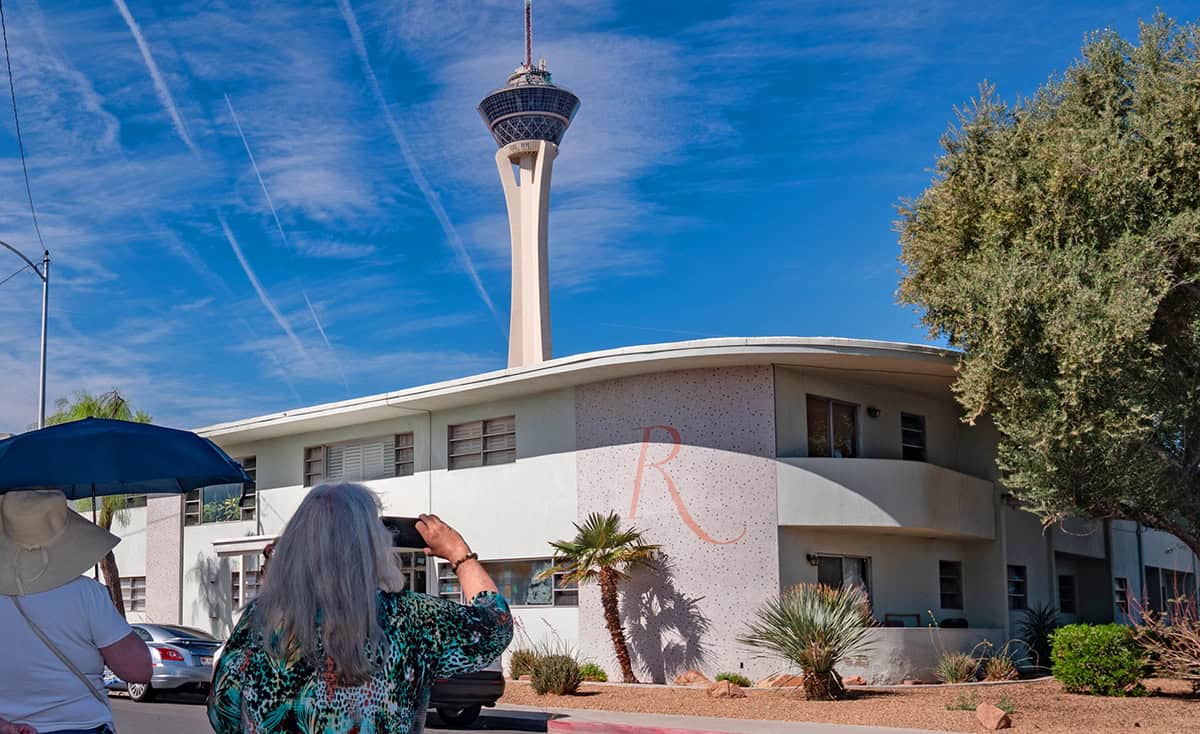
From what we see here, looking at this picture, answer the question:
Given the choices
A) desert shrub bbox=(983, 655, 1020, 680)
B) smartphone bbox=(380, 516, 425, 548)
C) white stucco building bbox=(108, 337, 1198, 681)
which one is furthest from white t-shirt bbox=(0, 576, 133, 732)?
desert shrub bbox=(983, 655, 1020, 680)

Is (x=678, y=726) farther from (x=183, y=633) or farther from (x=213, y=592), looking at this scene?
(x=213, y=592)

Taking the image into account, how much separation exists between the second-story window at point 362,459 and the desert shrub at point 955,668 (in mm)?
11945

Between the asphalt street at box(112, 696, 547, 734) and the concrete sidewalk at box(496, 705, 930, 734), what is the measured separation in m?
0.45

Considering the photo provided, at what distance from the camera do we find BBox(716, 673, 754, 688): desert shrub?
21.0 meters

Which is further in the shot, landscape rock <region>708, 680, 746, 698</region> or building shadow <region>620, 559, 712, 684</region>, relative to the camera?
building shadow <region>620, 559, 712, 684</region>

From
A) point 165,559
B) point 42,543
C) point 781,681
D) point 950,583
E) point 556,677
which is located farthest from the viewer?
point 165,559

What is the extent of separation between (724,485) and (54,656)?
18.0 metres

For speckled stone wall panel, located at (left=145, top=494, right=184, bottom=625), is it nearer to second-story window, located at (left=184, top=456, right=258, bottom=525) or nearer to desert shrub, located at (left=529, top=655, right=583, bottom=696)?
second-story window, located at (left=184, top=456, right=258, bottom=525)

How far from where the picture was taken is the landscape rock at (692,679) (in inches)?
837

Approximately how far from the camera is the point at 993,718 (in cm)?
1497

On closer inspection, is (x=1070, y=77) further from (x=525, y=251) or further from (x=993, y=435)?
(x=525, y=251)

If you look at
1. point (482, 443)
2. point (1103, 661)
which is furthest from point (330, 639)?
point (482, 443)

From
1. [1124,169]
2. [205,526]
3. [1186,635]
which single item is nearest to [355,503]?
[1186,635]

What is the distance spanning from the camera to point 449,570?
2709cm
